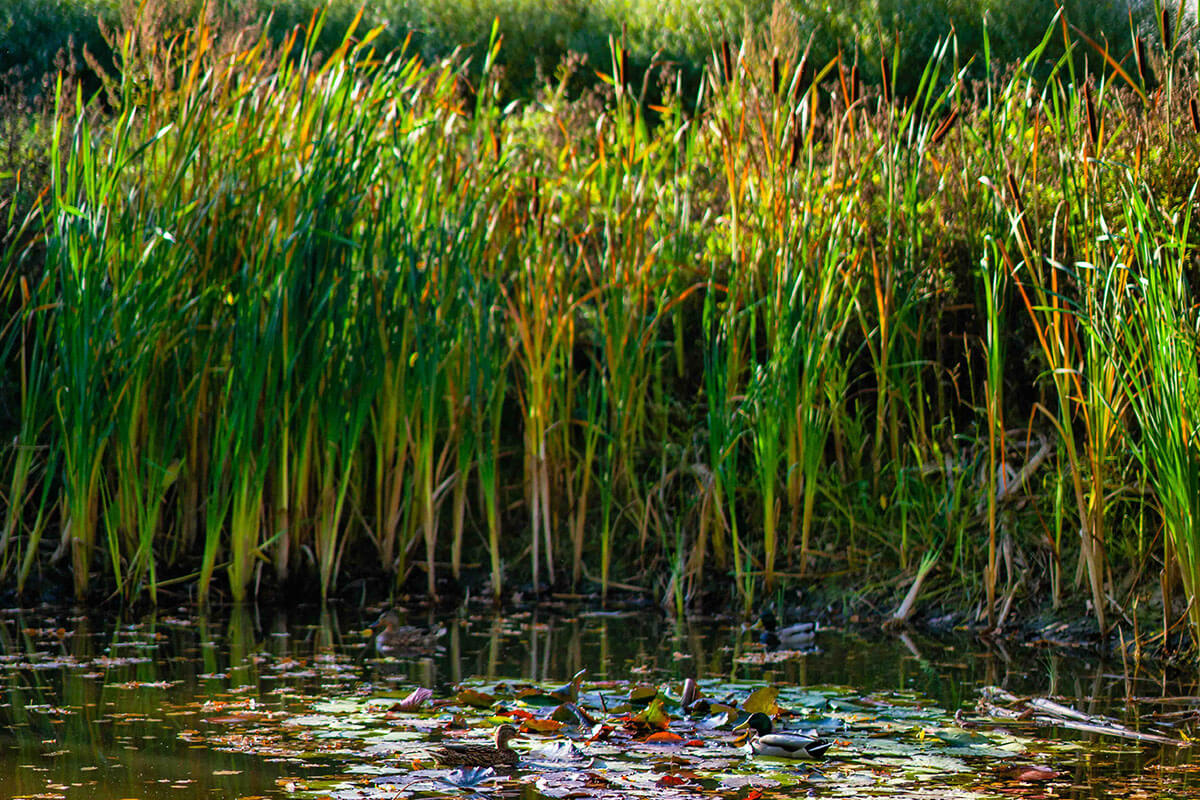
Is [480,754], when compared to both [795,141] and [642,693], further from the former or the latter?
[795,141]

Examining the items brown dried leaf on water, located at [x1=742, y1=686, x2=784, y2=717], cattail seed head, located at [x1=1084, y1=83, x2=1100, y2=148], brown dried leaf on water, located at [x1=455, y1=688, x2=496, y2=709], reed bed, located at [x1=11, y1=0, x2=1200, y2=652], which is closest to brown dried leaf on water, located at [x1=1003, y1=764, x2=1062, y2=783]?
brown dried leaf on water, located at [x1=742, y1=686, x2=784, y2=717]

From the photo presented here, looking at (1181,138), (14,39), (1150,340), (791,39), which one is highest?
(14,39)

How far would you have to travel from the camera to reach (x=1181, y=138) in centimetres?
423

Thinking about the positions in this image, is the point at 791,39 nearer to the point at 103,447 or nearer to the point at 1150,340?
the point at 1150,340

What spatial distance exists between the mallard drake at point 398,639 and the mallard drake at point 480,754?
121cm

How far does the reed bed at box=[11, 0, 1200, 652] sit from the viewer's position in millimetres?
4199

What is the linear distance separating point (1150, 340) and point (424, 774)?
6.52ft

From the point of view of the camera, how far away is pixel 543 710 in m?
3.13

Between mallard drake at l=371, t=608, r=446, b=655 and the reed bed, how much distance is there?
60 centimetres

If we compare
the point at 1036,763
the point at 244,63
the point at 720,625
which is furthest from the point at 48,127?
the point at 1036,763

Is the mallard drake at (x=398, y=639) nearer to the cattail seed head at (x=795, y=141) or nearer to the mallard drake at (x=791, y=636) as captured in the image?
the mallard drake at (x=791, y=636)

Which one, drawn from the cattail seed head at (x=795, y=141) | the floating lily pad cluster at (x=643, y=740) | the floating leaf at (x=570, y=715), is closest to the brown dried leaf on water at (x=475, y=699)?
the floating lily pad cluster at (x=643, y=740)

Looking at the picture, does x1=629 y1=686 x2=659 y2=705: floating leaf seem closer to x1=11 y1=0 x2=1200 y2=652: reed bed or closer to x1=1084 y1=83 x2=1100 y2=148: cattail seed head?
x1=11 y1=0 x2=1200 y2=652: reed bed

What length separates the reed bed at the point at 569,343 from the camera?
13.8 feet
